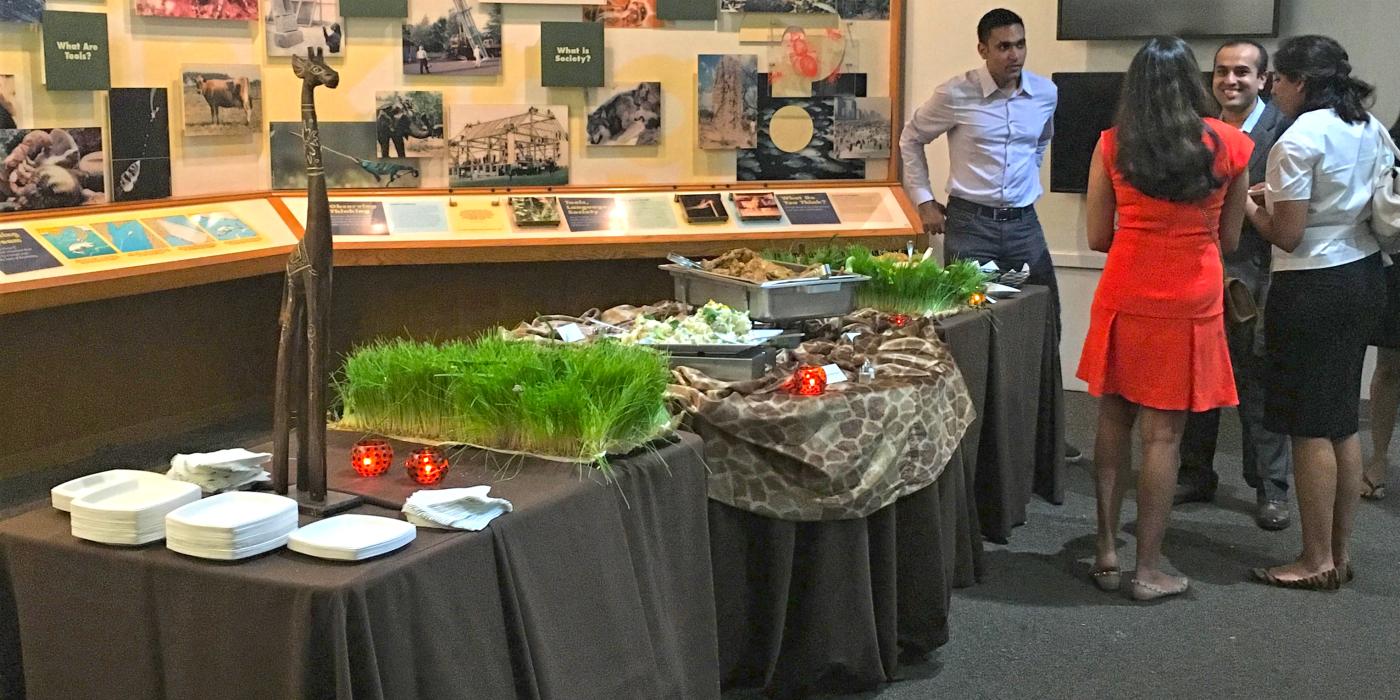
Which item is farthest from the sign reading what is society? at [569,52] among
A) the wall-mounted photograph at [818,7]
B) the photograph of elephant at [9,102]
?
the photograph of elephant at [9,102]

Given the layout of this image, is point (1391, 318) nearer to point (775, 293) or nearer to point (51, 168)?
point (775, 293)

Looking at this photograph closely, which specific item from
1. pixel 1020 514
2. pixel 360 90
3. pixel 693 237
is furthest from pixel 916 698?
pixel 360 90

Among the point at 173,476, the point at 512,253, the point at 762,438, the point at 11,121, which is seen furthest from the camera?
the point at 512,253

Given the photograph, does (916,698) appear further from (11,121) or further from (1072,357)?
(1072,357)

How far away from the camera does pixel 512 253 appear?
5.01m

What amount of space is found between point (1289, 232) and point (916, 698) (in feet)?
5.34

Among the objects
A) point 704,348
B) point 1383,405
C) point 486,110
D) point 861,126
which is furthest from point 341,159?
point 1383,405

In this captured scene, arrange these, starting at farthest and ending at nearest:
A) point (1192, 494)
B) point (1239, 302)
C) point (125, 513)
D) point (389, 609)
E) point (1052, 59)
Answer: point (1052, 59), point (1192, 494), point (1239, 302), point (125, 513), point (389, 609)

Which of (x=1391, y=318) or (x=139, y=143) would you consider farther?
(x=139, y=143)

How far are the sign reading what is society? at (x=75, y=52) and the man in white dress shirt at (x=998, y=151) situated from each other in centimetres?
292

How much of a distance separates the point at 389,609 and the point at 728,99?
3922 millimetres

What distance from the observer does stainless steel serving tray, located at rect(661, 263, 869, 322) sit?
3.40 meters

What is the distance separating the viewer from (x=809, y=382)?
287 centimetres

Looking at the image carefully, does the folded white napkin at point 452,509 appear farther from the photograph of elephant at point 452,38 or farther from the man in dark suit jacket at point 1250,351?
the photograph of elephant at point 452,38
